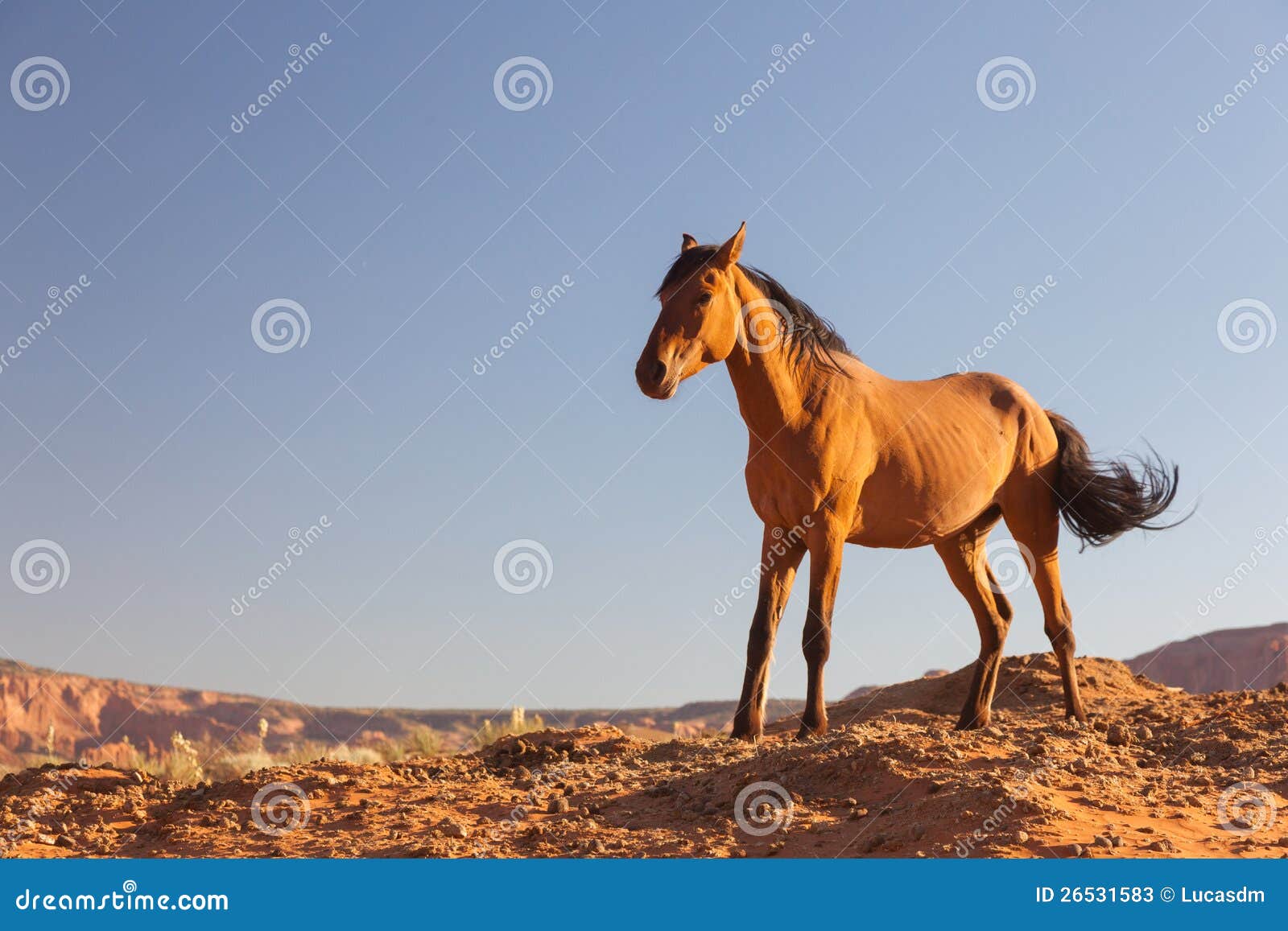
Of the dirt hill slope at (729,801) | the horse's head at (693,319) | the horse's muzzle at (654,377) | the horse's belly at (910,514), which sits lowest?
the dirt hill slope at (729,801)

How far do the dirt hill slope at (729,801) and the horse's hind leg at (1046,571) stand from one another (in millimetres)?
1270

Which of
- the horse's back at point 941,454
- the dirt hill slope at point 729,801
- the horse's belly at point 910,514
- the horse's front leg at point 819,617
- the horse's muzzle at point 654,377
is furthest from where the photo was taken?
the horse's back at point 941,454

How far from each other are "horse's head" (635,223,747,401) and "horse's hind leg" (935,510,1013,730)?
3436 millimetres

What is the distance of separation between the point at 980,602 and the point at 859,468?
93.2 inches

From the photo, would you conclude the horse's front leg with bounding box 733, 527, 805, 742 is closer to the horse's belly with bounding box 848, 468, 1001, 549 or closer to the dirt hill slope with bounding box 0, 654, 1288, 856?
the dirt hill slope with bounding box 0, 654, 1288, 856

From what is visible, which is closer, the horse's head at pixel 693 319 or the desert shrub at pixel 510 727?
the horse's head at pixel 693 319

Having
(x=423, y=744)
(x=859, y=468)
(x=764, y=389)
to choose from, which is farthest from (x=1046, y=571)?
(x=423, y=744)

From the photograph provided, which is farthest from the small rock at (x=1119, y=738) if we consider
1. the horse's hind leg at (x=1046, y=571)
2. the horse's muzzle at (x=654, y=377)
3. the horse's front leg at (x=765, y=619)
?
the horse's muzzle at (x=654, y=377)

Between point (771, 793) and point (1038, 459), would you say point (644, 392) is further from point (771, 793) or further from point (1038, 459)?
point (1038, 459)

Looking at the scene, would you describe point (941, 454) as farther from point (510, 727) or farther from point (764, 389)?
point (510, 727)

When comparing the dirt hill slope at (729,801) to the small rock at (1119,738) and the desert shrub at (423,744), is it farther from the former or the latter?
the desert shrub at (423,744)

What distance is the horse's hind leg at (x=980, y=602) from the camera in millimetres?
10117

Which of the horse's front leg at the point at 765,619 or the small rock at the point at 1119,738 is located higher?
the horse's front leg at the point at 765,619

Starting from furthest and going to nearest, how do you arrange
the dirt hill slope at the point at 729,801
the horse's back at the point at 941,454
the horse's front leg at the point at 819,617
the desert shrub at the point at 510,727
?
1. the desert shrub at the point at 510,727
2. the horse's back at the point at 941,454
3. the horse's front leg at the point at 819,617
4. the dirt hill slope at the point at 729,801
